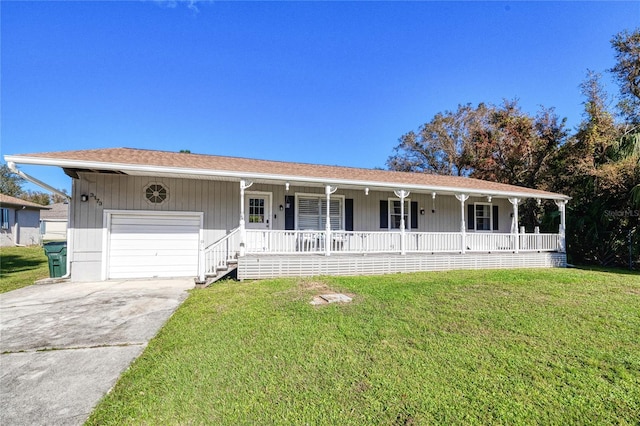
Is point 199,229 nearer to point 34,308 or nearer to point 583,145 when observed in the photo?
point 34,308

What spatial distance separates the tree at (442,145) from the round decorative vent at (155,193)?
2219 cm

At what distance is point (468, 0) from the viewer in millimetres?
11047

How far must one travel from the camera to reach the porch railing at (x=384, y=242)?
852 cm

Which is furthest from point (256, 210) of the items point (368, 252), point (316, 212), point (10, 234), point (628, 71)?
point (10, 234)

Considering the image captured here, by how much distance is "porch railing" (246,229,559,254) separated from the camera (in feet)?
27.9

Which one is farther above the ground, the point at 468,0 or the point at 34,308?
the point at 468,0

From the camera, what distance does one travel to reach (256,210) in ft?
32.1

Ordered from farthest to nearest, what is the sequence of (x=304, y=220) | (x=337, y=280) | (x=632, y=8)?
(x=632, y=8) → (x=304, y=220) → (x=337, y=280)

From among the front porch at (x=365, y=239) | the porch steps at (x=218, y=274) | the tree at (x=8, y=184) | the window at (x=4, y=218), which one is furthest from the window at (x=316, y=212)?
the tree at (x=8, y=184)

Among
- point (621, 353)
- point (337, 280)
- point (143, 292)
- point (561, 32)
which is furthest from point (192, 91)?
point (621, 353)

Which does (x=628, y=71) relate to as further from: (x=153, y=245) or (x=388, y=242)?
(x=153, y=245)

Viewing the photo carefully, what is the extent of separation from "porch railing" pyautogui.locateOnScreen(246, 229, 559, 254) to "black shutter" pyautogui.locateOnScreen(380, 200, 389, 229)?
3.93 ft

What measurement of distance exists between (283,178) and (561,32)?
1391cm

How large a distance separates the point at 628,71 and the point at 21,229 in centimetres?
4053
